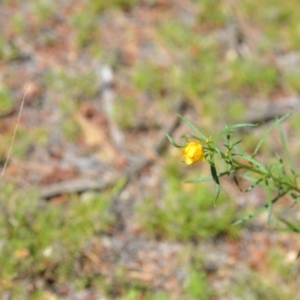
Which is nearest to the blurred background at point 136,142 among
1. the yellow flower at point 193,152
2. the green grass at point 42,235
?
the green grass at point 42,235

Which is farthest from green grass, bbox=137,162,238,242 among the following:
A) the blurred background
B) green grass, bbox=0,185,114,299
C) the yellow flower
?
the yellow flower

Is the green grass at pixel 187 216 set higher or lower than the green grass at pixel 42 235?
lower

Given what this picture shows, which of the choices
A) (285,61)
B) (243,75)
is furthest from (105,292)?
(285,61)

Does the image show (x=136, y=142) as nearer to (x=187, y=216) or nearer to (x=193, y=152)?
(x=187, y=216)

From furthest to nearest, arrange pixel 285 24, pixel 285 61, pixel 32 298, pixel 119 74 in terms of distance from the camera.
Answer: pixel 285 24 → pixel 285 61 → pixel 119 74 → pixel 32 298

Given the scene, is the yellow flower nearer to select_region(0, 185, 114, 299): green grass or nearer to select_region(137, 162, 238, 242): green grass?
select_region(0, 185, 114, 299): green grass

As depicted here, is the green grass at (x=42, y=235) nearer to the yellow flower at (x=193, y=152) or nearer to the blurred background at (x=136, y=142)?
the blurred background at (x=136, y=142)

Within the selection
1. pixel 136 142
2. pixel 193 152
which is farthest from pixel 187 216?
pixel 193 152

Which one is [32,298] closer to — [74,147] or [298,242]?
[74,147]
